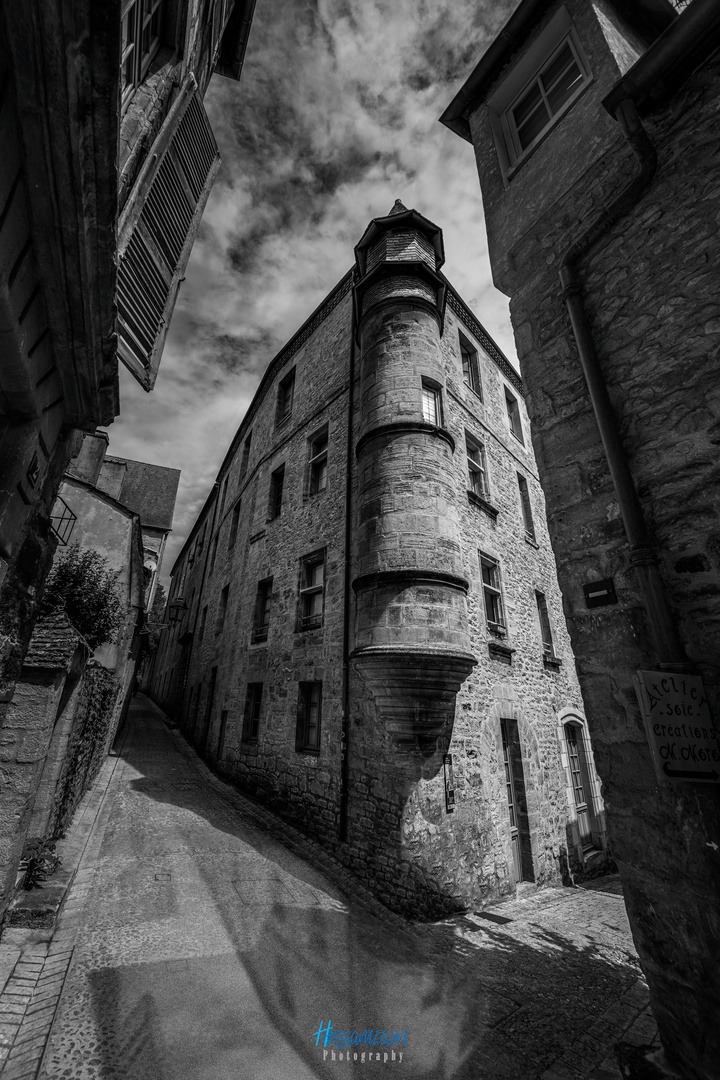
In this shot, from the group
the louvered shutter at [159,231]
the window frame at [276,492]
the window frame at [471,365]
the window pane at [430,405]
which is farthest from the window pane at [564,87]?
→ the window frame at [276,492]

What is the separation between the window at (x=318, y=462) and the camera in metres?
10.7

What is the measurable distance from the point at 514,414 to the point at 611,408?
11094 millimetres

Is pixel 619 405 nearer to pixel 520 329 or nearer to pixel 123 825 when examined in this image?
pixel 520 329

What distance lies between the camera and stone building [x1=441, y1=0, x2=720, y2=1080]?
7.75ft

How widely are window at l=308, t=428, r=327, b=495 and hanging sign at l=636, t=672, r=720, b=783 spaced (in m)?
8.60

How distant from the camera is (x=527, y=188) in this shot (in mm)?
4852

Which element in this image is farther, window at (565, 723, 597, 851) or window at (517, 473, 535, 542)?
window at (517, 473, 535, 542)

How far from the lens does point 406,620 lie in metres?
6.61

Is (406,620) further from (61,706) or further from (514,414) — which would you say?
A: (514,414)

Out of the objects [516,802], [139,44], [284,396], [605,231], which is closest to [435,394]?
[605,231]

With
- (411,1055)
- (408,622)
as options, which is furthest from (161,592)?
(411,1055)

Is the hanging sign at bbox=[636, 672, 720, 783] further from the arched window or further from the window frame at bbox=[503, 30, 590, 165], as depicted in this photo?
the arched window

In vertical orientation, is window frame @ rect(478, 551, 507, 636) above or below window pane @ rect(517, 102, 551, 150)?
below

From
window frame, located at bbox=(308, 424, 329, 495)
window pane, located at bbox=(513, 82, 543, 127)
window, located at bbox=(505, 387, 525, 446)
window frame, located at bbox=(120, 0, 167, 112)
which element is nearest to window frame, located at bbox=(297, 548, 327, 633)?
window frame, located at bbox=(308, 424, 329, 495)
